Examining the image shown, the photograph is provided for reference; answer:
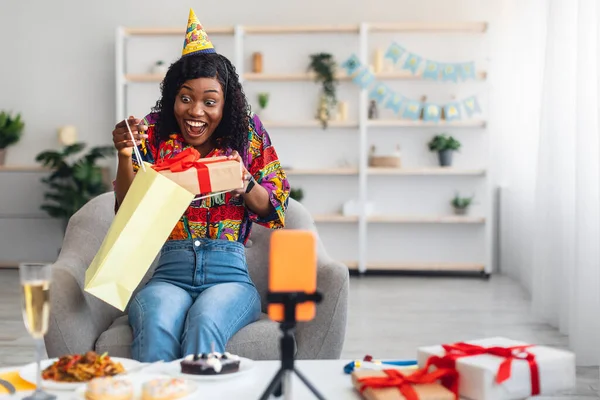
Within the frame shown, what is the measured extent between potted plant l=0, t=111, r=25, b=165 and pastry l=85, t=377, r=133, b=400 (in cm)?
533

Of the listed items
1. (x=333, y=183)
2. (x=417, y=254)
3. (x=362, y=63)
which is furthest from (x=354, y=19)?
(x=417, y=254)

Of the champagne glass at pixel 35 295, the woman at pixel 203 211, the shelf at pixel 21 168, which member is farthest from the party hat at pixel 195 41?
the shelf at pixel 21 168

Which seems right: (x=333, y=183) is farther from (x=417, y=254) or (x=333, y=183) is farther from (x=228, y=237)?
(x=228, y=237)

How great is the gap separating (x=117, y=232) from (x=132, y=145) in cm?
37

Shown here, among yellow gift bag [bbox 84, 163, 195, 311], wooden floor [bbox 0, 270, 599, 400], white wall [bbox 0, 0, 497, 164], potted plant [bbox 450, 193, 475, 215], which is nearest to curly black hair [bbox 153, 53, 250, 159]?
yellow gift bag [bbox 84, 163, 195, 311]

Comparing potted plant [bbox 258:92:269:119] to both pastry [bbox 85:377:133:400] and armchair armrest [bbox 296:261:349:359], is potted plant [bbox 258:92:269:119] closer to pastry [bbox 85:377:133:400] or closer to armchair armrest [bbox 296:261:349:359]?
armchair armrest [bbox 296:261:349:359]

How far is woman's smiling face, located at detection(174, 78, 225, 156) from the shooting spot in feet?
7.00

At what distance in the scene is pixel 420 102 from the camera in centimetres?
609

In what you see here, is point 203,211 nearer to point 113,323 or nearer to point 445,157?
A: point 113,323

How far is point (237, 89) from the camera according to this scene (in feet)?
7.41

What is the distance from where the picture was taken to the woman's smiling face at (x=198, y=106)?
7.00 feet

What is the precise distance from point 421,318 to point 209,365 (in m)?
2.90

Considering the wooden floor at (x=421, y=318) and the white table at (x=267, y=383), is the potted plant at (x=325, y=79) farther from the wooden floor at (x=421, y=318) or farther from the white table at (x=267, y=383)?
the white table at (x=267, y=383)

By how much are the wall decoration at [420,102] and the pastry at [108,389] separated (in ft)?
15.9
